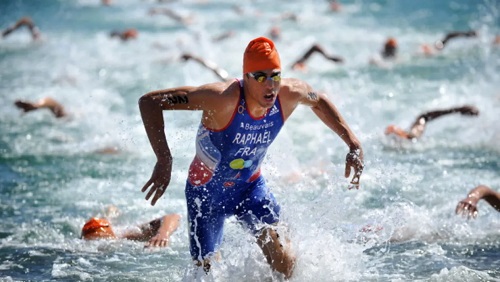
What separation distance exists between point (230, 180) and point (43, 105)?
6499 millimetres

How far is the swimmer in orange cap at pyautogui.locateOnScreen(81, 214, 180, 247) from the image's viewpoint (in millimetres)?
7672

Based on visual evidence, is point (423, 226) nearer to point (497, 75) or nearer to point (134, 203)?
point (134, 203)

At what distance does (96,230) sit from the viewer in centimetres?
781

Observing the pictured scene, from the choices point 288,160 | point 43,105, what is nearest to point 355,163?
point 288,160

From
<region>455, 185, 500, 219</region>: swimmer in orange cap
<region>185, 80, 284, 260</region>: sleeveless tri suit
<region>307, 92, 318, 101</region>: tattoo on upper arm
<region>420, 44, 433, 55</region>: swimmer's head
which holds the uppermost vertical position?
<region>307, 92, 318, 101</region>: tattoo on upper arm

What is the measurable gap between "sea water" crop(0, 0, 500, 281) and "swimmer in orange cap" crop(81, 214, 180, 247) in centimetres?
15

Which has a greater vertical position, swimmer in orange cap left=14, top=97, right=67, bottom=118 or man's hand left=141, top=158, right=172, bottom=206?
man's hand left=141, top=158, right=172, bottom=206

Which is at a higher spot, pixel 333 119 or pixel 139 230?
pixel 333 119

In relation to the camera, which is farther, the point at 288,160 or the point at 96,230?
the point at 288,160

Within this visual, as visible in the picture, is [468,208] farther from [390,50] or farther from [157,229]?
[390,50]

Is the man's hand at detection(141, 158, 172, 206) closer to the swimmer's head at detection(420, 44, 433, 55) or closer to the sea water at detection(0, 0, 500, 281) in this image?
the sea water at detection(0, 0, 500, 281)

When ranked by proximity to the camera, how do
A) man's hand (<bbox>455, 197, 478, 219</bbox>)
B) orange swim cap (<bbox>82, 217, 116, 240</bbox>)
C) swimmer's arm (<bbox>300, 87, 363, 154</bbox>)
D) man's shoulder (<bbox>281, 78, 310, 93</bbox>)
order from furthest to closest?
orange swim cap (<bbox>82, 217, 116, 240</bbox>) → man's hand (<bbox>455, 197, 478, 219</bbox>) → swimmer's arm (<bbox>300, 87, 363, 154</bbox>) → man's shoulder (<bbox>281, 78, 310, 93</bbox>)

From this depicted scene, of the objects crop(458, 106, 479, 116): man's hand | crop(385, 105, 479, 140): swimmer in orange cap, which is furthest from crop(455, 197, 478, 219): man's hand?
crop(385, 105, 479, 140): swimmer in orange cap

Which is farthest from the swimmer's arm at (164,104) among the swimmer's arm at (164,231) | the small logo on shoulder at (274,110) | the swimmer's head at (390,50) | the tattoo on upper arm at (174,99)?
the swimmer's head at (390,50)
